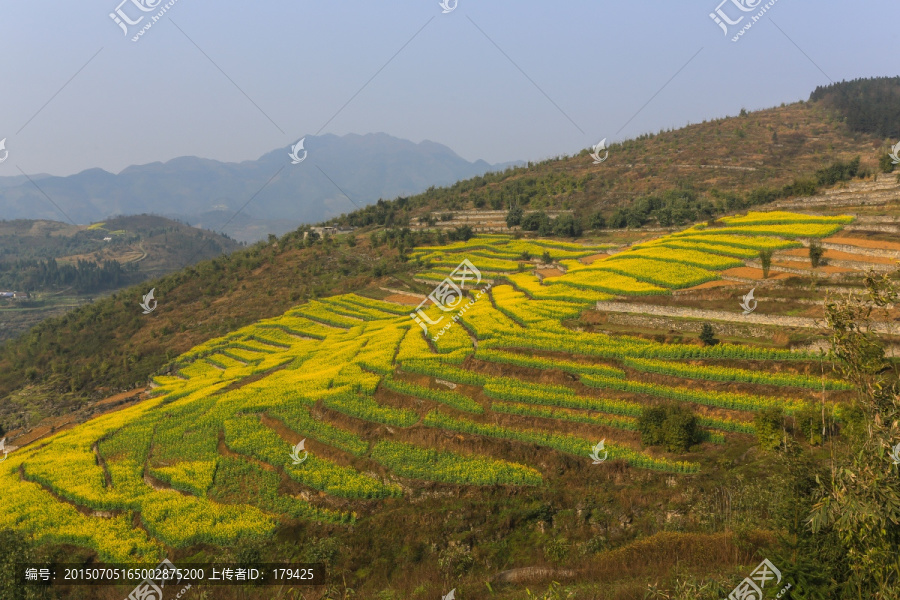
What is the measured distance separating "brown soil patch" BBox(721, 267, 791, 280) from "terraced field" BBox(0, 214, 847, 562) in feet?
2.50

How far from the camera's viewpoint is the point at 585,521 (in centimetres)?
1880

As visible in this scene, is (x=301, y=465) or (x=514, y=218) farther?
(x=514, y=218)

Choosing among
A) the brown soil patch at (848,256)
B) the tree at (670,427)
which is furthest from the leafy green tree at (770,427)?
the brown soil patch at (848,256)

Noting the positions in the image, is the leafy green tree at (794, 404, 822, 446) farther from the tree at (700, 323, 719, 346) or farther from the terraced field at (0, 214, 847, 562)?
the tree at (700, 323, 719, 346)

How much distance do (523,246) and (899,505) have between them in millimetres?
52850

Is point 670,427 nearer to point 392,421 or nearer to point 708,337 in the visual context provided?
point 708,337

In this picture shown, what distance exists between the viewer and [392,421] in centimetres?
2550

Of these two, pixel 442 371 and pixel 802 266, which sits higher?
pixel 802 266

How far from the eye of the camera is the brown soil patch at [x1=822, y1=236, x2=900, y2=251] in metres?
32.8

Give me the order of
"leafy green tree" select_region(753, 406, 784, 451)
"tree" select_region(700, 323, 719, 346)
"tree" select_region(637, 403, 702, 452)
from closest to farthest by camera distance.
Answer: "leafy green tree" select_region(753, 406, 784, 451), "tree" select_region(637, 403, 702, 452), "tree" select_region(700, 323, 719, 346)

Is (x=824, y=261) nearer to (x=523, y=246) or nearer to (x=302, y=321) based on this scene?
(x=523, y=246)

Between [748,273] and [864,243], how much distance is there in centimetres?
716

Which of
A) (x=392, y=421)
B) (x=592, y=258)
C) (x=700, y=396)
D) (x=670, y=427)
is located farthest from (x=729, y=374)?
(x=592, y=258)

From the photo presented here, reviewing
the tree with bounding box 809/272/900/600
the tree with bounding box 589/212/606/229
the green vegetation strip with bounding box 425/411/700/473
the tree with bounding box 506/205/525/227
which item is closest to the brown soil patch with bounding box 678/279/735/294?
the green vegetation strip with bounding box 425/411/700/473
